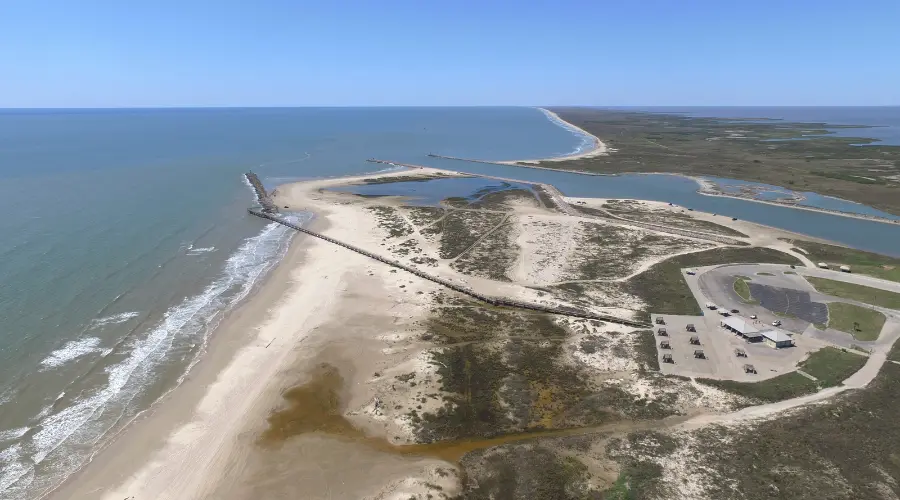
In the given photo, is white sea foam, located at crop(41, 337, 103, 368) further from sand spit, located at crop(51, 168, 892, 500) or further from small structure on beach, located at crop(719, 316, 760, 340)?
small structure on beach, located at crop(719, 316, 760, 340)

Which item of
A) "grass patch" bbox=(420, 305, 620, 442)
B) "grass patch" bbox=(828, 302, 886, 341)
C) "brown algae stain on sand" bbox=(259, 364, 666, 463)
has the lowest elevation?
"brown algae stain on sand" bbox=(259, 364, 666, 463)

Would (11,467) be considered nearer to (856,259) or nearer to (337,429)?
(337,429)

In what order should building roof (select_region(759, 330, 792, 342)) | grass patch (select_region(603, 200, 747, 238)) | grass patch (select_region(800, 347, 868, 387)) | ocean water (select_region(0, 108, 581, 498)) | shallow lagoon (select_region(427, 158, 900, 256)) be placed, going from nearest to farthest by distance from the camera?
ocean water (select_region(0, 108, 581, 498)) < grass patch (select_region(800, 347, 868, 387)) < building roof (select_region(759, 330, 792, 342)) < shallow lagoon (select_region(427, 158, 900, 256)) < grass patch (select_region(603, 200, 747, 238))

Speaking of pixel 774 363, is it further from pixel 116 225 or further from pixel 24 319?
pixel 116 225

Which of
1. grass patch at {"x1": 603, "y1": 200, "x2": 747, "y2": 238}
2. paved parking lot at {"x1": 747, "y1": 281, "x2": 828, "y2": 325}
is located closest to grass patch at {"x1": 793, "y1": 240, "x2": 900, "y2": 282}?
grass patch at {"x1": 603, "y1": 200, "x2": 747, "y2": 238}

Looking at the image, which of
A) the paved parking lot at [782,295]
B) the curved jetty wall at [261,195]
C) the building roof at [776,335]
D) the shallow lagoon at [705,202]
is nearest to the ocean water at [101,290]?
the curved jetty wall at [261,195]
